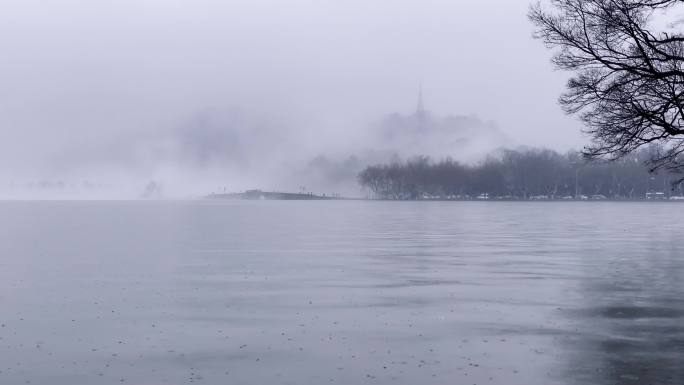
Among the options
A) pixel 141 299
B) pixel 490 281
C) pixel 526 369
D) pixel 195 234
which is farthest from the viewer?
pixel 195 234

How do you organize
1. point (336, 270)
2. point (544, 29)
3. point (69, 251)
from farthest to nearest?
point (69, 251) < point (544, 29) < point (336, 270)

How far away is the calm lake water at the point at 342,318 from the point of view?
1031 centimetres

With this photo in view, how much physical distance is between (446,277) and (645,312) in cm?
675

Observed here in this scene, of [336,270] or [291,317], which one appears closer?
[291,317]

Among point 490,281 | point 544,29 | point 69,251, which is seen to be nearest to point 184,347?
point 490,281

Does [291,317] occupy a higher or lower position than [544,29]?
lower

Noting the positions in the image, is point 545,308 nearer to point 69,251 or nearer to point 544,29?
point 544,29

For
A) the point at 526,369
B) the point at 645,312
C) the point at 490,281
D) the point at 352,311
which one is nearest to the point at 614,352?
the point at 526,369

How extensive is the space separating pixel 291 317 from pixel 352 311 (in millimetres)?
1275

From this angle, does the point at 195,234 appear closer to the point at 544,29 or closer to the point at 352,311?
the point at 544,29

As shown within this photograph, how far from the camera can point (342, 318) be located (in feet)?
47.5

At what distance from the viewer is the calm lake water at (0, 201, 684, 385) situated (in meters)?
10.3

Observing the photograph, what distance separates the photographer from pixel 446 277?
2122 cm

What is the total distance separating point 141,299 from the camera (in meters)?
17.1
